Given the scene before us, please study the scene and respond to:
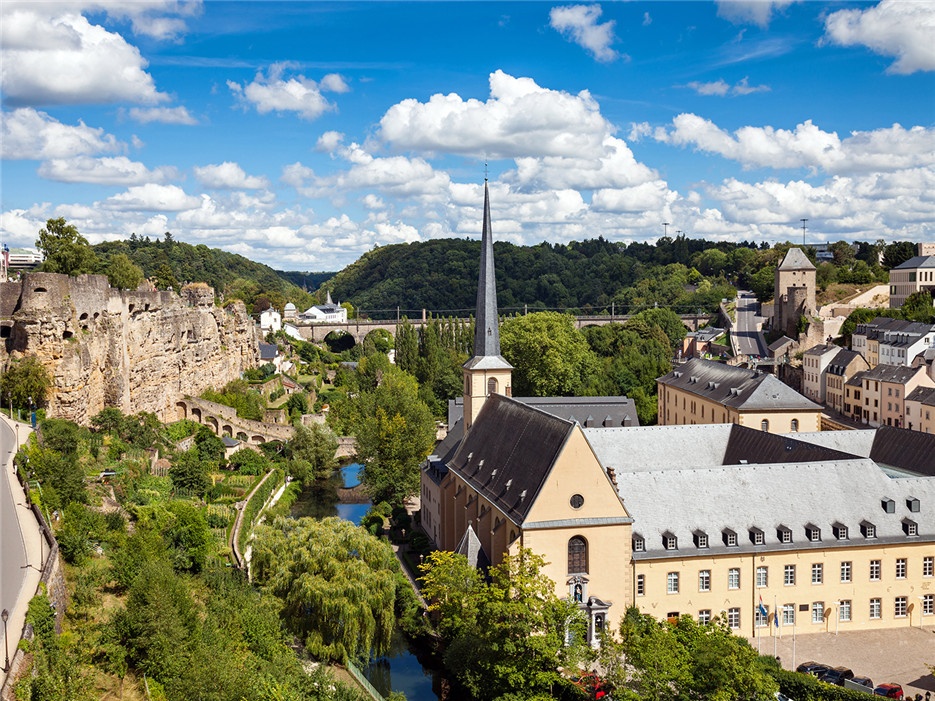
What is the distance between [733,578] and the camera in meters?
36.8

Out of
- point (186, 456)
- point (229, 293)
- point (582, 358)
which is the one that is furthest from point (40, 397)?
point (229, 293)

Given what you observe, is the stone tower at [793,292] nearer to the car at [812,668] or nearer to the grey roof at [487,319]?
the grey roof at [487,319]

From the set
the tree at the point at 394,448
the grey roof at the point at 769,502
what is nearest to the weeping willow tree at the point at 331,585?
the grey roof at the point at 769,502

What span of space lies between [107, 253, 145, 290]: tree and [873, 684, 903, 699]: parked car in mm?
63776

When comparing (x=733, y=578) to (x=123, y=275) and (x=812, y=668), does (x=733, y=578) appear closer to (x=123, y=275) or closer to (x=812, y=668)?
(x=812, y=668)

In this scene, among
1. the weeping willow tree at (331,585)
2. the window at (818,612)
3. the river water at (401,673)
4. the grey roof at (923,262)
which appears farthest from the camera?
the grey roof at (923,262)

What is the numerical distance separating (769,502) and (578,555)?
911cm

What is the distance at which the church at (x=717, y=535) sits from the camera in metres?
35.3

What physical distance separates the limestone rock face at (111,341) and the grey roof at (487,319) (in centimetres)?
2192

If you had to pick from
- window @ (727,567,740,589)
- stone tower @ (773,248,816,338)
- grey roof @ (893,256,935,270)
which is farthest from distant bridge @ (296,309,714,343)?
window @ (727,567,740,589)

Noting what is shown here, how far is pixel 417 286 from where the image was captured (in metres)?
186

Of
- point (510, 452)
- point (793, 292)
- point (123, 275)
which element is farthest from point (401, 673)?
point (793, 292)

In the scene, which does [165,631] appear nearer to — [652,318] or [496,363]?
[496,363]

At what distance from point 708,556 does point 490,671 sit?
11273 mm
